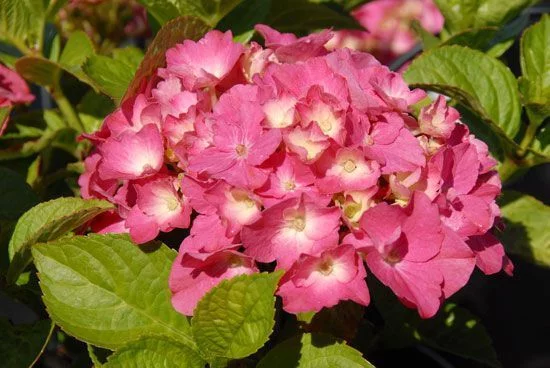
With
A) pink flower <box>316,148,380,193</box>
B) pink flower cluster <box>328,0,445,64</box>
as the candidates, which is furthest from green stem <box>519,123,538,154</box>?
pink flower cluster <box>328,0,445,64</box>

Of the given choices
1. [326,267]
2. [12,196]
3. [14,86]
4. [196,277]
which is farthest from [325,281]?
[14,86]

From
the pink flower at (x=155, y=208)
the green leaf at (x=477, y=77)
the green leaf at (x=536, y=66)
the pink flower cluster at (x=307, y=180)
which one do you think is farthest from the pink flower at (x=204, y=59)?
the green leaf at (x=536, y=66)

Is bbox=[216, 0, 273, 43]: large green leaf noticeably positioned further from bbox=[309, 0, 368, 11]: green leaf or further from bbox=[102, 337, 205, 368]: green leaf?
bbox=[102, 337, 205, 368]: green leaf

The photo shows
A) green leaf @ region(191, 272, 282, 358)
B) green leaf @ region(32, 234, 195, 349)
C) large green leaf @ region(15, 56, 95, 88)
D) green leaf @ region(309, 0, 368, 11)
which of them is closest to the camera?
green leaf @ region(191, 272, 282, 358)

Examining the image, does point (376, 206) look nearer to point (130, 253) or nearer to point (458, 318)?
point (130, 253)

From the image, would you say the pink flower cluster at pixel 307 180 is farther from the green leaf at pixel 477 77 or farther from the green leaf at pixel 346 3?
the green leaf at pixel 346 3

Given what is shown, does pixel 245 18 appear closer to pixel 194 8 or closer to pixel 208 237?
pixel 194 8
